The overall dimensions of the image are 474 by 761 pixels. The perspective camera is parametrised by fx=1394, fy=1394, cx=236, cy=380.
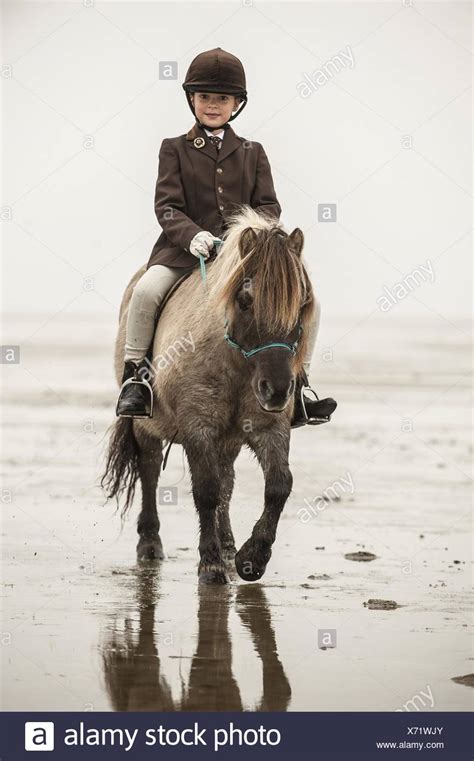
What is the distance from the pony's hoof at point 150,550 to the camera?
9.20m

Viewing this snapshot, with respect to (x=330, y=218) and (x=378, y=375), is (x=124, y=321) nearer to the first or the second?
(x=330, y=218)

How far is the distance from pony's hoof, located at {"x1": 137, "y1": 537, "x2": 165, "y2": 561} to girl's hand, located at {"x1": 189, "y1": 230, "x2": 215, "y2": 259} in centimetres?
218

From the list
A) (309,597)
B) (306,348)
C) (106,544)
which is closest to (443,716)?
(309,597)

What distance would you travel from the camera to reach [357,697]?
223 inches

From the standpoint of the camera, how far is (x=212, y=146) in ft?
28.2

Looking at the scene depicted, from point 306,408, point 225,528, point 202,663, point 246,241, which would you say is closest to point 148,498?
point 225,528

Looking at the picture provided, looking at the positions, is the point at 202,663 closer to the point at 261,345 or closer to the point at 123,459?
the point at 261,345

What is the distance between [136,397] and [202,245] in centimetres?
107

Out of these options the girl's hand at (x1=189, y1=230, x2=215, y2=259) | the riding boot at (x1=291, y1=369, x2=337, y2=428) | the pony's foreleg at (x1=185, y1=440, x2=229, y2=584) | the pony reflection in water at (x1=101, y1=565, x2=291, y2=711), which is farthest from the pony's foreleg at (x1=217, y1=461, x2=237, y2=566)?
the girl's hand at (x1=189, y1=230, x2=215, y2=259)

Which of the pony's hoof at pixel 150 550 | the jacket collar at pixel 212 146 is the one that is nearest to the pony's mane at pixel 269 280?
the jacket collar at pixel 212 146

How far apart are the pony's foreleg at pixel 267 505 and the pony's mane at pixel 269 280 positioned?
1.83 ft

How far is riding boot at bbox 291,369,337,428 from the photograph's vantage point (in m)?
8.45

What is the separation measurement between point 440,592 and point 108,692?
9.70 ft

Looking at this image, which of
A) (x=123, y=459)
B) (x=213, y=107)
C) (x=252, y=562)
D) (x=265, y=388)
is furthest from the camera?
(x=123, y=459)
